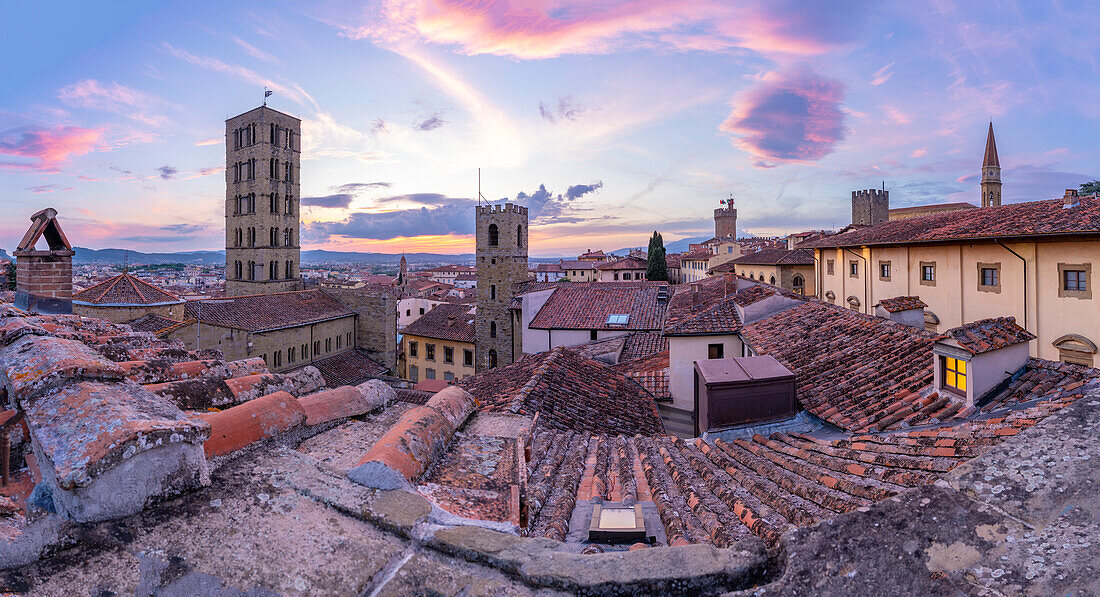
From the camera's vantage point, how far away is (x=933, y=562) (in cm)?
210

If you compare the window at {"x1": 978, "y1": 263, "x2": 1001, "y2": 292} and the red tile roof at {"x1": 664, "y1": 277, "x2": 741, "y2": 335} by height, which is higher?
the window at {"x1": 978, "y1": 263, "x2": 1001, "y2": 292}

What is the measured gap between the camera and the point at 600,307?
1158 inches

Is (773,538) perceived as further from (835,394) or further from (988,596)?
(835,394)

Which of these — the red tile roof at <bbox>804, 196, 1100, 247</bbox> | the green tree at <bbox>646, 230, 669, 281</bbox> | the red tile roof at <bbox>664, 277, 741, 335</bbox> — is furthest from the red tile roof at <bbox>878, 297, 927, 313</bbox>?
the green tree at <bbox>646, 230, 669, 281</bbox>

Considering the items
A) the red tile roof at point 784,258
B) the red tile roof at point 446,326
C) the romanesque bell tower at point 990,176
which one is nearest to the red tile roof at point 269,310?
the red tile roof at point 446,326

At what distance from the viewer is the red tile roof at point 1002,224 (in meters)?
14.3

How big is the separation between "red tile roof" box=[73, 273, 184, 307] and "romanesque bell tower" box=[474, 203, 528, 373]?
1897 centimetres

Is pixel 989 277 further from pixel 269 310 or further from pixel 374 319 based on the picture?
pixel 374 319

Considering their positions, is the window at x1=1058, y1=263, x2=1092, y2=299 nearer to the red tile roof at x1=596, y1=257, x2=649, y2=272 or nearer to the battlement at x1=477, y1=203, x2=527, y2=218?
the battlement at x1=477, y1=203, x2=527, y2=218

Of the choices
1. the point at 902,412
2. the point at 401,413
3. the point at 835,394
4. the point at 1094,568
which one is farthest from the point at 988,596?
the point at 835,394

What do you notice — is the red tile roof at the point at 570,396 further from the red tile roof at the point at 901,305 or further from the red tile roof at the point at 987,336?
the red tile roof at the point at 901,305

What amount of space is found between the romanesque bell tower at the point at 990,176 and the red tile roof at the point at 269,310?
246ft

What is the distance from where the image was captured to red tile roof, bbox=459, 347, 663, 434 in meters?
7.92

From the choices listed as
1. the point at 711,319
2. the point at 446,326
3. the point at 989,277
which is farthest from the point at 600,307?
the point at 989,277
